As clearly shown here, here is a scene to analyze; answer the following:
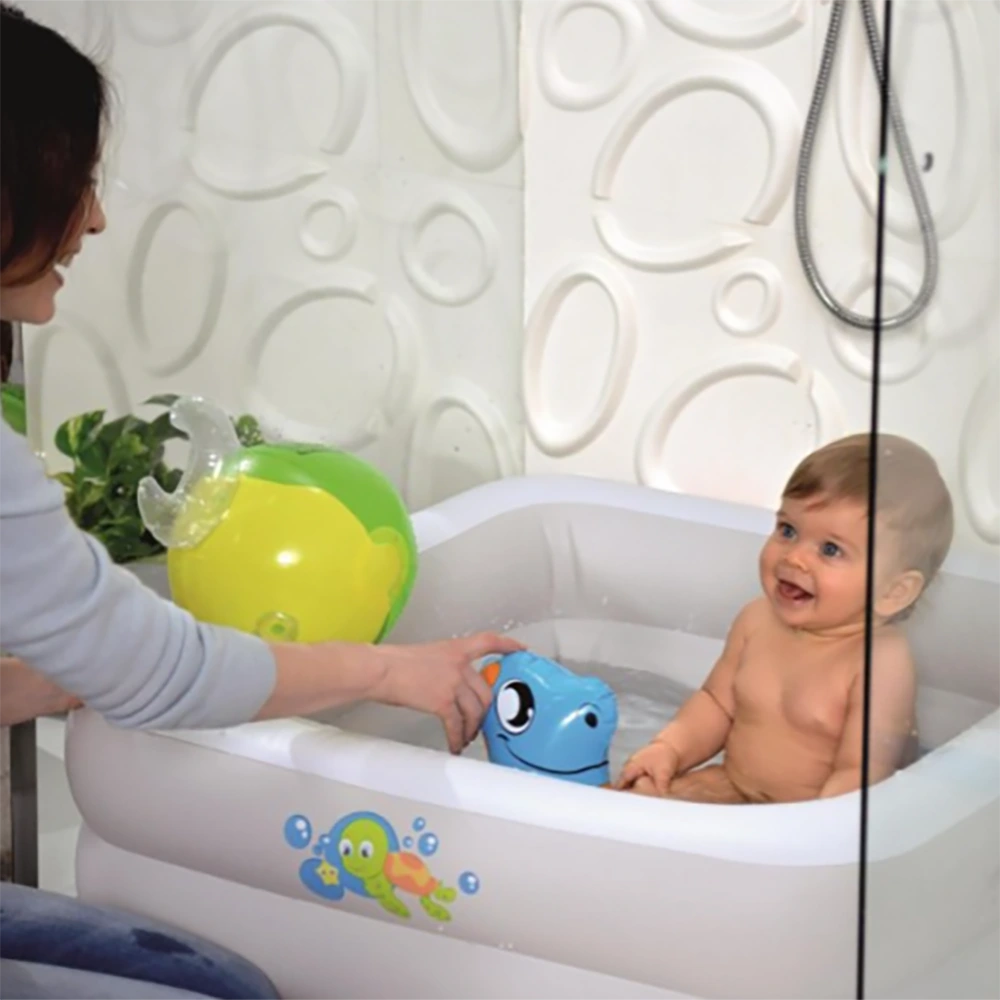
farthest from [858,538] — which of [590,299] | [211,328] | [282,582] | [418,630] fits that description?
[211,328]

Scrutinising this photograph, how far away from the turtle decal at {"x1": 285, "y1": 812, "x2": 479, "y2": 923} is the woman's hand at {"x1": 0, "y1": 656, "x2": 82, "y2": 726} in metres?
0.26

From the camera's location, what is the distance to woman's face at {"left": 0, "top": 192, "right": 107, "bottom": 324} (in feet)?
3.78

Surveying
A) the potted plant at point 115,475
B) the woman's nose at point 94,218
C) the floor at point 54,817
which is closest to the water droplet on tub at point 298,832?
the floor at point 54,817

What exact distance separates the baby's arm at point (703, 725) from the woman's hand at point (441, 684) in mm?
367

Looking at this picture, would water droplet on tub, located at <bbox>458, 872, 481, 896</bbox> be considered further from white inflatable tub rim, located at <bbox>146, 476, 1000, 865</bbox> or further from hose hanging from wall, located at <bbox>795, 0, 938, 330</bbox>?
hose hanging from wall, located at <bbox>795, 0, 938, 330</bbox>

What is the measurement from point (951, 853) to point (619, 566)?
3.97 ft

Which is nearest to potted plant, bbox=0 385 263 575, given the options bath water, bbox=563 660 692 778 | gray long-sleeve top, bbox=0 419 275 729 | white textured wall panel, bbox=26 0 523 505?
white textured wall panel, bbox=26 0 523 505

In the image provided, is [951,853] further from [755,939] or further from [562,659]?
[562,659]

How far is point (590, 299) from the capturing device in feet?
8.25

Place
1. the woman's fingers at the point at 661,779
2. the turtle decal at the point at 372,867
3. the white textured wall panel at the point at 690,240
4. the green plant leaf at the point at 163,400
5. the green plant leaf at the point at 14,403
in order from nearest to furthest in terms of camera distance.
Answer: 1. the turtle decal at the point at 372,867
2. the woman's fingers at the point at 661,779
3. the green plant leaf at the point at 14,403
4. the white textured wall panel at the point at 690,240
5. the green plant leaf at the point at 163,400

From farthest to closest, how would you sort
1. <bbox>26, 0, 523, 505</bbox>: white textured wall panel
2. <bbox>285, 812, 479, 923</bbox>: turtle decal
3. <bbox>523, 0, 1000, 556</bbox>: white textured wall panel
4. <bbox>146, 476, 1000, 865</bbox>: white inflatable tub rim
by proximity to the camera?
<bbox>26, 0, 523, 505</bbox>: white textured wall panel < <bbox>523, 0, 1000, 556</bbox>: white textured wall panel < <bbox>285, 812, 479, 923</bbox>: turtle decal < <bbox>146, 476, 1000, 865</bbox>: white inflatable tub rim

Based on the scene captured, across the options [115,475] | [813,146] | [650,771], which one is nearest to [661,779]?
[650,771]

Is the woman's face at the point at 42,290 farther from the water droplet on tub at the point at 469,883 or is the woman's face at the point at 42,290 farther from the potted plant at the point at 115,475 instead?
the potted plant at the point at 115,475

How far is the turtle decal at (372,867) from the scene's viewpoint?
59.3 inches
